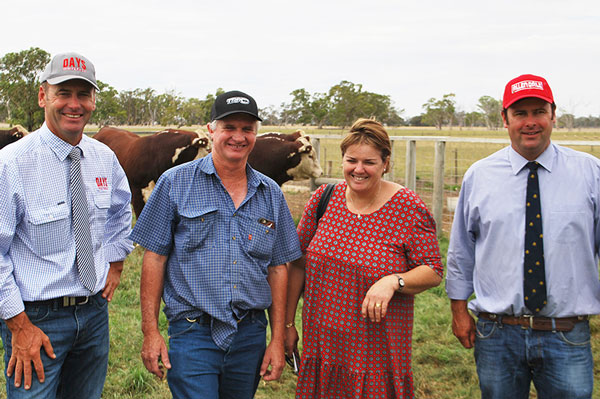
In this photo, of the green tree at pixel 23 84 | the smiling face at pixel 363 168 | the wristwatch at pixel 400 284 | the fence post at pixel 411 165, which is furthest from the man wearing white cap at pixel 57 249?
the green tree at pixel 23 84

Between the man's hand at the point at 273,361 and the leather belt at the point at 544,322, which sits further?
the man's hand at the point at 273,361

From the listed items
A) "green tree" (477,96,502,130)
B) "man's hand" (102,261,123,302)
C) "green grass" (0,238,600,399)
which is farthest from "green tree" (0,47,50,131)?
"green tree" (477,96,502,130)

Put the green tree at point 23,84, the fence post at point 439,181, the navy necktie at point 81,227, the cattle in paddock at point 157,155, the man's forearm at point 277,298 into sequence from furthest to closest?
the green tree at point 23,84, the fence post at point 439,181, the cattle in paddock at point 157,155, the man's forearm at point 277,298, the navy necktie at point 81,227

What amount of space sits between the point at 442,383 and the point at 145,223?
3.13 m

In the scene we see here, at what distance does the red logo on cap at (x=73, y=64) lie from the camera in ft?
9.52

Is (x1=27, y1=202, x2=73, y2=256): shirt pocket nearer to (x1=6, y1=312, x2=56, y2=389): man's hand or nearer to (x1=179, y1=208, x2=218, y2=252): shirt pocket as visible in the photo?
(x1=6, y1=312, x2=56, y2=389): man's hand

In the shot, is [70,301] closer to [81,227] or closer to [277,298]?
[81,227]

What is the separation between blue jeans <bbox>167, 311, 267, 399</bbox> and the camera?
2.84m

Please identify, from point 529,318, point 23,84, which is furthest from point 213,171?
point 23,84

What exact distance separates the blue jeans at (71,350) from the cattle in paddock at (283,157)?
22.3 ft

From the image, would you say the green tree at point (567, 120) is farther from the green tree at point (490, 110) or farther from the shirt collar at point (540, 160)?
the shirt collar at point (540, 160)

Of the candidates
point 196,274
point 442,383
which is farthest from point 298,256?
point 442,383

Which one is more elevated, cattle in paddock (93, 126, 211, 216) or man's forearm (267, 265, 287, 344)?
cattle in paddock (93, 126, 211, 216)

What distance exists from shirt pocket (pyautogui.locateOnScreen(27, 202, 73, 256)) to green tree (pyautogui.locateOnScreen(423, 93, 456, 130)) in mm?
80554
